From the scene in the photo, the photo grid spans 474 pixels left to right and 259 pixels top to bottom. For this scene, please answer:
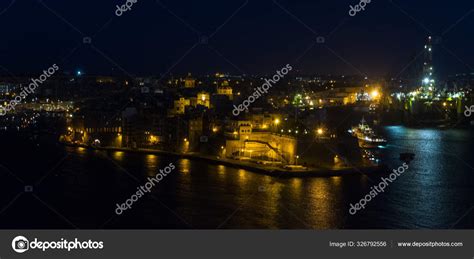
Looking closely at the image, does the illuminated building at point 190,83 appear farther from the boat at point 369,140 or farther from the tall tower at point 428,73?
the tall tower at point 428,73

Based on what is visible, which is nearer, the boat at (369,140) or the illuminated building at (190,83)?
the boat at (369,140)

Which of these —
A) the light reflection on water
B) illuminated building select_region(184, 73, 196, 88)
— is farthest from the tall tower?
the light reflection on water

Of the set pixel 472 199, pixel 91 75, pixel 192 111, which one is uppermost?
pixel 91 75

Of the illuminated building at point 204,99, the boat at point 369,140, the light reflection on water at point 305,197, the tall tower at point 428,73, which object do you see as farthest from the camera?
the tall tower at point 428,73

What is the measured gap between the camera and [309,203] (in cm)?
592

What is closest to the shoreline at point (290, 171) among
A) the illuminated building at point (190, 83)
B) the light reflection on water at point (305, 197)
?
the light reflection on water at point (305, 197)

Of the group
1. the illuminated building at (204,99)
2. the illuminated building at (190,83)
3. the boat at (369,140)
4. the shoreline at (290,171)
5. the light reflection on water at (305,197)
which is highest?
the illuminated building at (190,83)

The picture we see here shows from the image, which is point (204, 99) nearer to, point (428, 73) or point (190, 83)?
point (190, 83)

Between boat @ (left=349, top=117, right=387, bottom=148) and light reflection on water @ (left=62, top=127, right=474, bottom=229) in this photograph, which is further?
boat @ (left=349, top=117, right=387, bottom=148)

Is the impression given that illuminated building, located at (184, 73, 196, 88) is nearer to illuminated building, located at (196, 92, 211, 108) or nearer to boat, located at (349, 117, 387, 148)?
illuminated building, located at (196, 92, 211, 108)

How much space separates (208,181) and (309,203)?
1594 millimetres

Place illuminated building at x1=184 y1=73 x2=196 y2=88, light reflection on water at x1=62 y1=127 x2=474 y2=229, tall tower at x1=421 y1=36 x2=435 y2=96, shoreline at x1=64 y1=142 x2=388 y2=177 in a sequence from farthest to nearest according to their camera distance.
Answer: tall tower at x1=421 y1=36 x2=435 y2=96, illuminated building at x1=184 y1=73 x2=196 y2=88, shoreline at x1=64 y1=142 x2=388 y2=177, light reflection on water at x1=62 y1=127 x2=474 y2=229

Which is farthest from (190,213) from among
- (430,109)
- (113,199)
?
(430,109)
